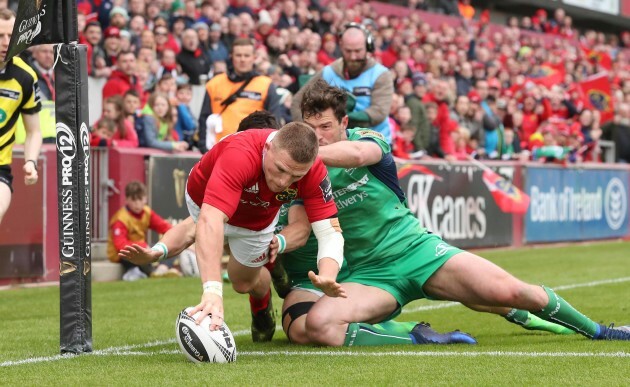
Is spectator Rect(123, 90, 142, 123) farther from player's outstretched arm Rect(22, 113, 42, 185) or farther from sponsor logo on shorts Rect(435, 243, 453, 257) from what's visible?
sponsor logo on shorts Rect(435, 243, 453, 257)

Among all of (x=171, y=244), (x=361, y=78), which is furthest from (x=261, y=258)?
(x=361, y=78)

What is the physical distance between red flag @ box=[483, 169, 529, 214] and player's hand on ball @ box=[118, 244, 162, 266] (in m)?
12.5

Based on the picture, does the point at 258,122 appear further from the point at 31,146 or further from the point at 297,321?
the point at 31,146

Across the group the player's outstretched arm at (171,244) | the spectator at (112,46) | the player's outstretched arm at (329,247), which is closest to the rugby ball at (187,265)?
the spectator at (112,46)

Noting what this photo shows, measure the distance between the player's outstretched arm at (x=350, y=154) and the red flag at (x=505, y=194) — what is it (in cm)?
1163

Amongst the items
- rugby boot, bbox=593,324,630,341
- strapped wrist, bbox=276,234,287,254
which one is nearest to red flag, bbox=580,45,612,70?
rugby boot, bbox=593,324,630,341

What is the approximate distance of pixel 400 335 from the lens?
726 centimetres

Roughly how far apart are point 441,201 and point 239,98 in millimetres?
6194

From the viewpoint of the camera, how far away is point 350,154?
698 centimetres

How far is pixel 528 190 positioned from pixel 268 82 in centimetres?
842

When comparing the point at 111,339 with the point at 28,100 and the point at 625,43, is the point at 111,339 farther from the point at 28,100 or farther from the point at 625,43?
the point at 625,43

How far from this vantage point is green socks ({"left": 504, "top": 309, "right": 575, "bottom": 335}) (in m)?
7.76

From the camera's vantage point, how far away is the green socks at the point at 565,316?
7105mm

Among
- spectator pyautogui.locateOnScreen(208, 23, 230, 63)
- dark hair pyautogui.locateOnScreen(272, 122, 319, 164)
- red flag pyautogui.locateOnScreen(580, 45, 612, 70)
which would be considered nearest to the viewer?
dark hair pyautogui.locateOnScreen(272, 122, 319, 164)
